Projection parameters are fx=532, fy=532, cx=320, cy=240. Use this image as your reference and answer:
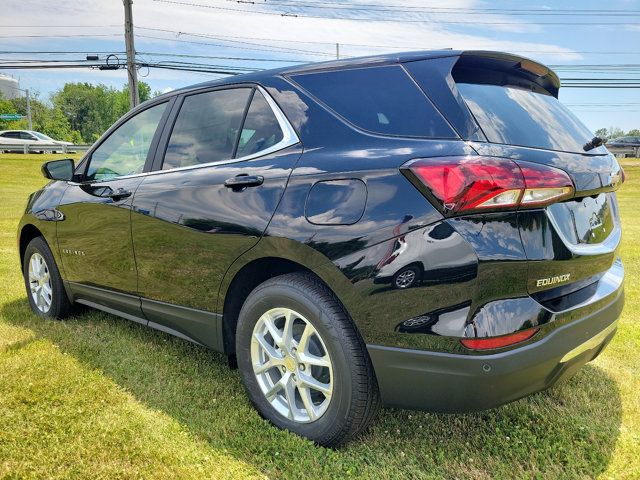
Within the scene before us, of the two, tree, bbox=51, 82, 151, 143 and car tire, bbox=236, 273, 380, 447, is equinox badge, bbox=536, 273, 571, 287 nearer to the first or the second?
car tire, bbox=236, 273, 380, 447

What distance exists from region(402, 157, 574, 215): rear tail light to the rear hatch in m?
0.05

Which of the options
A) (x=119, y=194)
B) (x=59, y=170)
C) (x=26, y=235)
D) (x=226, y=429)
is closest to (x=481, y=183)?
(x=226, y=429)

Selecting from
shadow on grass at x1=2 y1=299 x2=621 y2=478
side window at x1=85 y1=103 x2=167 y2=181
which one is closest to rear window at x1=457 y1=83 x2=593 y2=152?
shadow on grass at x1=2 y1=299 x2=621 y2=478

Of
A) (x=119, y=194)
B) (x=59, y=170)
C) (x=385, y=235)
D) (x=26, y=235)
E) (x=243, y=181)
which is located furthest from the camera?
(x=26, y=235)

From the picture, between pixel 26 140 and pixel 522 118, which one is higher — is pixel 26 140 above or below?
below

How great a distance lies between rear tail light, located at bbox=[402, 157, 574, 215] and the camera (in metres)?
1.93

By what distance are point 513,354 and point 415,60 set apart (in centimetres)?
129

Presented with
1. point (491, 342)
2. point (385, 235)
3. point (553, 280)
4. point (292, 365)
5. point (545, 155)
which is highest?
point (545, 155)

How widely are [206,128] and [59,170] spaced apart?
1624mm

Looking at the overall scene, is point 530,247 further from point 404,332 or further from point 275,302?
point 275,302

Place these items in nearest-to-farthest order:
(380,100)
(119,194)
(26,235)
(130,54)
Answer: (380,100) < (119,194) < (26,235) < (130,54)

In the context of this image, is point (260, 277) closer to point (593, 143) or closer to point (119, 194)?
point (119, 194)

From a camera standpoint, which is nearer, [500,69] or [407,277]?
[407,277]

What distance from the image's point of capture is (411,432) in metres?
2.59
